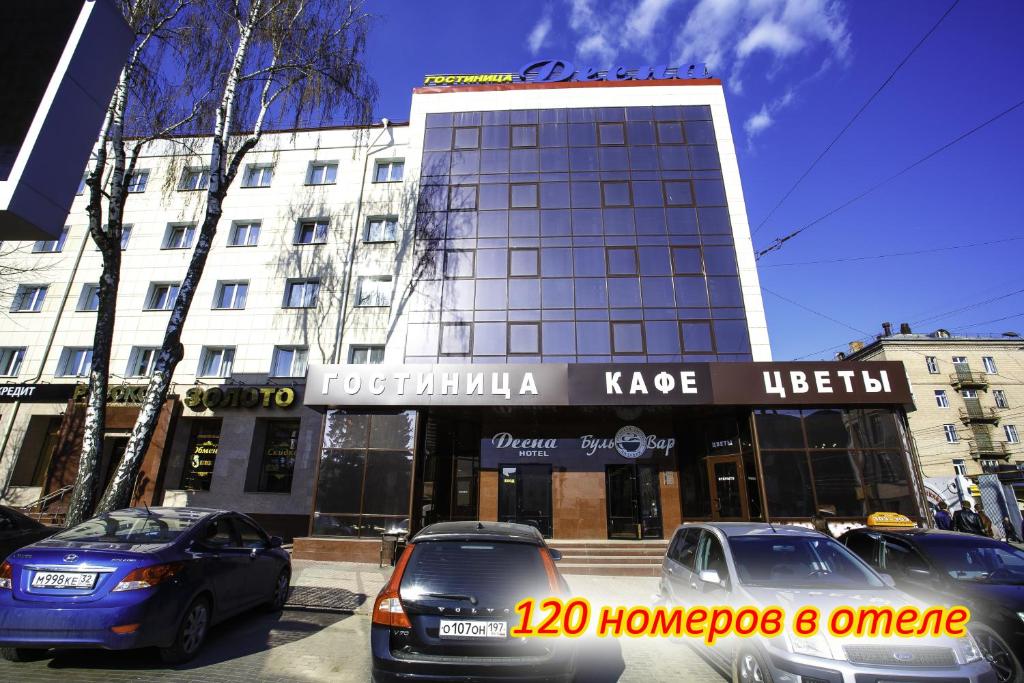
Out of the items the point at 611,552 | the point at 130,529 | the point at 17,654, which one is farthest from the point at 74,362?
the point at 611,552

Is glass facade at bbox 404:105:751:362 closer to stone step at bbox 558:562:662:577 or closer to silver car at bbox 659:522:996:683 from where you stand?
stone step at bbox 558:562:662:577

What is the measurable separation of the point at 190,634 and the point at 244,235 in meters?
19.2

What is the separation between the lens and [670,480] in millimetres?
15406

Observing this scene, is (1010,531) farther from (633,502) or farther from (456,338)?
(456,338)

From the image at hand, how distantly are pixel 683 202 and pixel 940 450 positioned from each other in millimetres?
37879

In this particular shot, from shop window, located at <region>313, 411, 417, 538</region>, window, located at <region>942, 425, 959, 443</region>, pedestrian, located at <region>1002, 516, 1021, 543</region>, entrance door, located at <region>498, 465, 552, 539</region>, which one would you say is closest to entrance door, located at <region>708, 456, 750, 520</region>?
entrance door, located at <region>498, 465, 552, 539</region>

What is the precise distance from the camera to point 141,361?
19000 mm

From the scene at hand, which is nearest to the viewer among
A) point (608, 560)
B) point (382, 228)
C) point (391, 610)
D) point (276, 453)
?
point (391, 610)

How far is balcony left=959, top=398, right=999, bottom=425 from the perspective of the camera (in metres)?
38.4

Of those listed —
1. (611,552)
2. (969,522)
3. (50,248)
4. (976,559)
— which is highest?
(50,248)

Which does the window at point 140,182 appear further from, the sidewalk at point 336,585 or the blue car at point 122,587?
the blue car at point 122,587

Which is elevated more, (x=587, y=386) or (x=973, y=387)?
(x=973, y=387)

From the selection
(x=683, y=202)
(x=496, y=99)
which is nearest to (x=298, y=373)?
(x=496, y=99)

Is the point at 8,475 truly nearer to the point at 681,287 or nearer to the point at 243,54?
the point at 243,54
